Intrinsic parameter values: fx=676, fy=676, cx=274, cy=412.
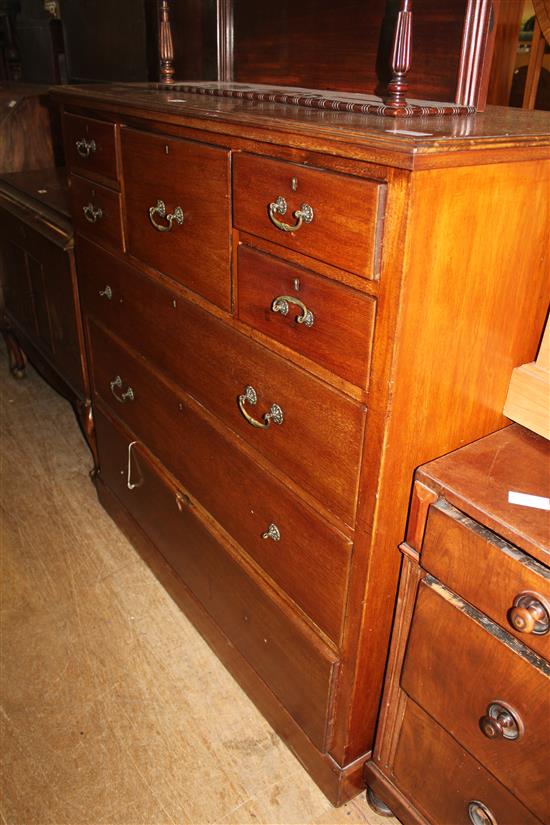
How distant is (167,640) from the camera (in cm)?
197

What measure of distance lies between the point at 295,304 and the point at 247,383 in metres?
0.27

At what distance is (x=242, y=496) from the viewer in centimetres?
150

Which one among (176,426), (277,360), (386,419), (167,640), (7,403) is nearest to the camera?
A: (386,419)

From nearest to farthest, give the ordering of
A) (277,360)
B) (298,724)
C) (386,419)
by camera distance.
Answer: (386,419) < (277,360) < (298,724)

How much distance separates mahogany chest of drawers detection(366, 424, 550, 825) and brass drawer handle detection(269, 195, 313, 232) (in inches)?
17.7

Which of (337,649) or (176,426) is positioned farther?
(176,426)

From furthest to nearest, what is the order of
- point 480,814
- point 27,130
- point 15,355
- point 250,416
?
point 15,355 < point 27,130 < point 250,416 < point 480,814

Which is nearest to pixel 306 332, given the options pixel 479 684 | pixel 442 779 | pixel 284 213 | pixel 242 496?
pixel 284 213

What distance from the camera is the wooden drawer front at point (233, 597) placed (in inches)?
56.6

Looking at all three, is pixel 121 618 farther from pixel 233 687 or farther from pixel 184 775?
pixel 184 775

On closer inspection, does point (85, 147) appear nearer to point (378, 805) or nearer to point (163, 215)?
point (163, 215)

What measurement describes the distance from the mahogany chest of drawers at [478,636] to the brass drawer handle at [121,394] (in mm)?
1038

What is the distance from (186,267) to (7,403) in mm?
2179

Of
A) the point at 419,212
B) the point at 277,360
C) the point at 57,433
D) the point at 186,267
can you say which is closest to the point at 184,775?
the point at 277,360
